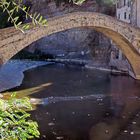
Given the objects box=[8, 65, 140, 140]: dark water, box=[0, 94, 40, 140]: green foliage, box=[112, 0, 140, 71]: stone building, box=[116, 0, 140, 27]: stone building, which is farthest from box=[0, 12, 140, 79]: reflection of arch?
box=[0, 94, 40, 140]: green foliage

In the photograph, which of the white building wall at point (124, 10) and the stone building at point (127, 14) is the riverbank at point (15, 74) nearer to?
the stone building at point (127, 14)

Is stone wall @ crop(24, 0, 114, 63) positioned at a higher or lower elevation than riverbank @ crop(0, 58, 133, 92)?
higher

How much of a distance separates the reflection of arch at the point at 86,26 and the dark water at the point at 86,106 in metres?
1.95

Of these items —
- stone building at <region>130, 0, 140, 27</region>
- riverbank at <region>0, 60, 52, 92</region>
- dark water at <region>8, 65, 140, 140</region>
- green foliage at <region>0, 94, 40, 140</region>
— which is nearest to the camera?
green foliage at <region>0, 94, 40, 140</region>

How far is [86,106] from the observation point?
14344 millimetres

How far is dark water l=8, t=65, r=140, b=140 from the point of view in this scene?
1082cm

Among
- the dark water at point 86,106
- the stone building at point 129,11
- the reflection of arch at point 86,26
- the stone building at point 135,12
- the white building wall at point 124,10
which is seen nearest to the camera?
the dark water at point 86,106

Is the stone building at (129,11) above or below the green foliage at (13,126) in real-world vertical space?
above

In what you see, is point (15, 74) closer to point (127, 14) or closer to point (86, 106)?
point (127, 14)

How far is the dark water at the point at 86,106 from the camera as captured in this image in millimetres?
10820

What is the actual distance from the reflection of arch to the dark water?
76.7 inches

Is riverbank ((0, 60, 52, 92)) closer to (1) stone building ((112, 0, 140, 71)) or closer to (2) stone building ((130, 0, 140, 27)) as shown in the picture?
(1) stone building ((112, 0, 140, 71))

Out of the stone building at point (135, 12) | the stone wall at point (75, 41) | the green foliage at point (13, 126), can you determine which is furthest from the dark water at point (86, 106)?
the green foliage at point (13, 126)

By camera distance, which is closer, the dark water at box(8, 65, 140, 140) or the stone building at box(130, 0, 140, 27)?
the dark water at box(8, 65, 140, 140)
